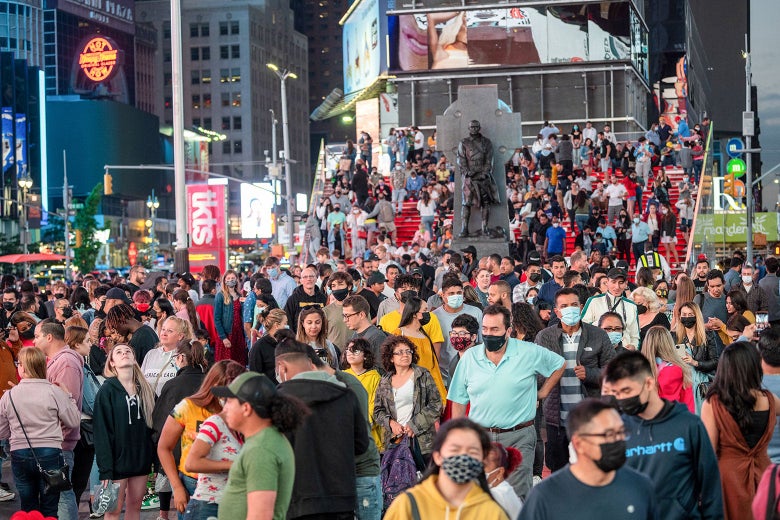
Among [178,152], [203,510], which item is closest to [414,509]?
[203,510]

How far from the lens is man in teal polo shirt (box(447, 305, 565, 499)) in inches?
348

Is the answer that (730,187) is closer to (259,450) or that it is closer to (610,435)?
(259,450)

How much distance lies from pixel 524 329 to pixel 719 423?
4.53m

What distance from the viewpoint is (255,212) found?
58531 millimetres

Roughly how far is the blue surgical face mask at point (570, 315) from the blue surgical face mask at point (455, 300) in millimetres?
2044

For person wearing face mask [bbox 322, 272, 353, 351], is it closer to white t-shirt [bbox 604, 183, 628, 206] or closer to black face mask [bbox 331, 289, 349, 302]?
black face mask [bbox 331, 289, 349, 302]

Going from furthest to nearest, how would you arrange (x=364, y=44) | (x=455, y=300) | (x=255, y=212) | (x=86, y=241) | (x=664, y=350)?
(x=86, y=241), (x=364, y=44), (x=255, y=212), (x=455, y=300), (x=664, y=350)

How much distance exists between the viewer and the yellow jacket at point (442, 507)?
17.6 ft

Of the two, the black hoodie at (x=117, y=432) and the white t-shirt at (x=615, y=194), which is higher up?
the white t-shirt at (x=615, y=194)

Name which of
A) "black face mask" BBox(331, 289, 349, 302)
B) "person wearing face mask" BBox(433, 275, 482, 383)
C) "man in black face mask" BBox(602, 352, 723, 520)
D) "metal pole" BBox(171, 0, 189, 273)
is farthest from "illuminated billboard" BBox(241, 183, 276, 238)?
"man in black face mask" BBox(602, 352, 723, 520)

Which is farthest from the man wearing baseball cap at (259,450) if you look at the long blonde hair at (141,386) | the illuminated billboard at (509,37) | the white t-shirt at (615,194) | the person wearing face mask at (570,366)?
the illuminated billboard at (509,37)

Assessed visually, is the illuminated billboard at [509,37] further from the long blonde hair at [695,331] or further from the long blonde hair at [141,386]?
the long blonde hair at [141,386]

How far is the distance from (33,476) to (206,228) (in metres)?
25.9

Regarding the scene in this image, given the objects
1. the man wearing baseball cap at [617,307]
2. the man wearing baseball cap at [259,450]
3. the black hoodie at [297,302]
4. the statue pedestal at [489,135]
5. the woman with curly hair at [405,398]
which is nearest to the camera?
the man wearing baseball cap at [259,450]
